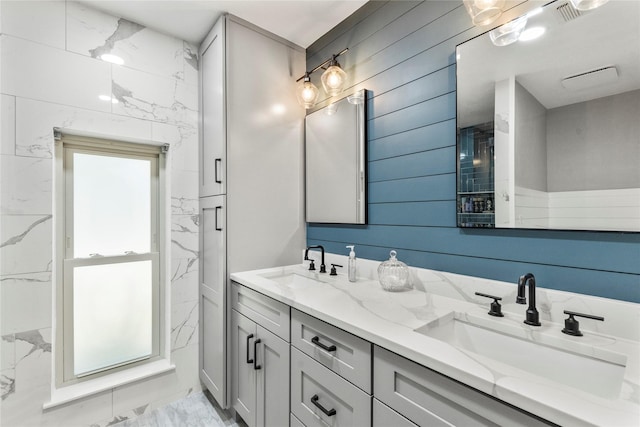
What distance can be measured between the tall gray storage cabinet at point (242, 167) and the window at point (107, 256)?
359 millimetres

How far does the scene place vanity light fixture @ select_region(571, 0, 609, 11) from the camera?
37.6 inches

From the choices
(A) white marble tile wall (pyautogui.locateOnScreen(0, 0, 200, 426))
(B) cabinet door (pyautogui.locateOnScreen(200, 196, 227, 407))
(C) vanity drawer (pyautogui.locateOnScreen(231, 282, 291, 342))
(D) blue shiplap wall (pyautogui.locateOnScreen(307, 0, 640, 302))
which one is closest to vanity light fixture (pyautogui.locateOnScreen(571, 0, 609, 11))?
(D) blue shiplap wall (pyautogui.locateOnScreen(307, 0, 640, 302))

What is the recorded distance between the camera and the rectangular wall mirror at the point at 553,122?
0.92 meters

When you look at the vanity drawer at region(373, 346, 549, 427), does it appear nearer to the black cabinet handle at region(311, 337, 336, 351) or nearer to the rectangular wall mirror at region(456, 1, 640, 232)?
the black cabinet handle at region(311, 337, 336, 351)

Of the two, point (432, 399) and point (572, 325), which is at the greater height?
point (572, 325)

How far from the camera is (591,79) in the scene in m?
0.98

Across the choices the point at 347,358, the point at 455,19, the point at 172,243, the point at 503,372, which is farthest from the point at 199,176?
the point at 503,372

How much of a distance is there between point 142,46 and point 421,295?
2353 mm

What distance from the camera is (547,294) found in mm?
1068

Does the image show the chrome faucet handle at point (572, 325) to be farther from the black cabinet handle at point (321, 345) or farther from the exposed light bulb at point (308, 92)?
the exposed light bulb at point (308, 92)

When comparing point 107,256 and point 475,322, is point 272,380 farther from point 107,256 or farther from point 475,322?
point 107,256

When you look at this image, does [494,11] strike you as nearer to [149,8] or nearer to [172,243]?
[149,8]

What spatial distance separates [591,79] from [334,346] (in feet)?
4.27

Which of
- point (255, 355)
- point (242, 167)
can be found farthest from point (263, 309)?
point (242, 167)
